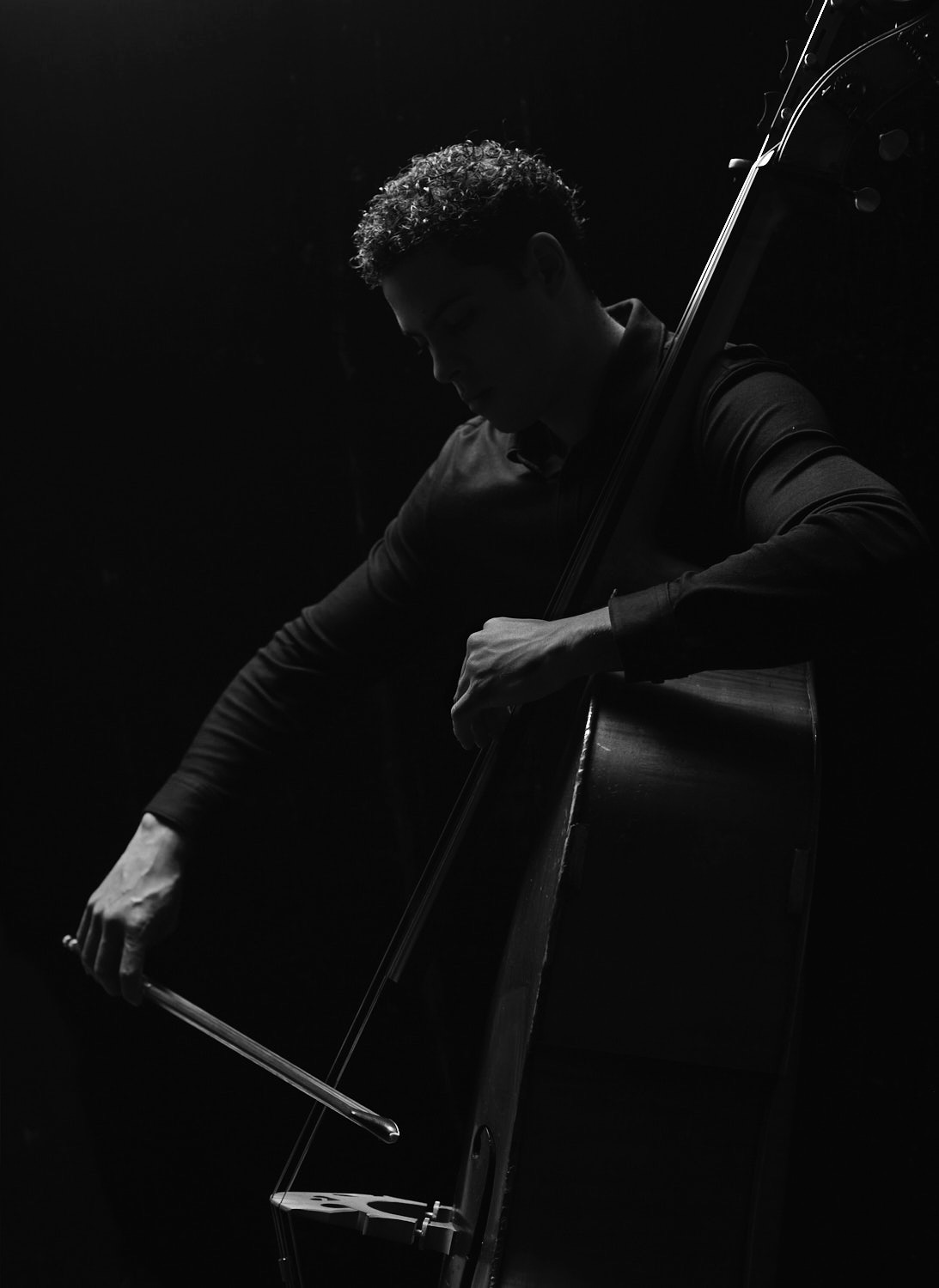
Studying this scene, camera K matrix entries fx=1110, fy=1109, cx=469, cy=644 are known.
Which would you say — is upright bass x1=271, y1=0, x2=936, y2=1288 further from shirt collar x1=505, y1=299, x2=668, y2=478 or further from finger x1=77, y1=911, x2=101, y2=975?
finger x1=77, y1=911, x2=101, y2=975

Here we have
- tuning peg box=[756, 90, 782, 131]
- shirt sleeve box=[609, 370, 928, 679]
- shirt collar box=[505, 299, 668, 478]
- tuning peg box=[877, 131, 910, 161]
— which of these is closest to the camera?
shirt sleeve box=[609, 370, 928, 679]

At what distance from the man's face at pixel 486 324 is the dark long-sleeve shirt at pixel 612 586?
9 centimetres

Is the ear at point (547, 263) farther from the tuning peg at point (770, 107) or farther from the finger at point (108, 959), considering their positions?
the finger at point (108, 959)

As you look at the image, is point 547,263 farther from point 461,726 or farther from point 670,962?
point 670,962

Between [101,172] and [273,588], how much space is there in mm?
704

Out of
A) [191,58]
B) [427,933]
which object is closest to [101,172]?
[191,58]

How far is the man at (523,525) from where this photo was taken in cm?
102

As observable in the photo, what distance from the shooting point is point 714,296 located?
116cm

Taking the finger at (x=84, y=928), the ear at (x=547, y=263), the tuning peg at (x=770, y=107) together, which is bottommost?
the finger at (x=84, y=928)

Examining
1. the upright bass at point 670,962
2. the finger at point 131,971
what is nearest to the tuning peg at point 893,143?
the upright bass at point 670,962

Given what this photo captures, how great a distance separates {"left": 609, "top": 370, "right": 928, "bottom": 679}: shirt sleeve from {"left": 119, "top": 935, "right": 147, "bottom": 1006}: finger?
2.60 feet

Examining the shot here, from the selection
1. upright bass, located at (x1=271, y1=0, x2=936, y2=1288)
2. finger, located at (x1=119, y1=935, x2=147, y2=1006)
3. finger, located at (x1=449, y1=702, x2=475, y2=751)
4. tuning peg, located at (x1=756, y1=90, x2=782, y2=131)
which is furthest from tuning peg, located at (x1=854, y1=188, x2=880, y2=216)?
finger, located at (x1=119, y1=935, x2=147, y2=1006)

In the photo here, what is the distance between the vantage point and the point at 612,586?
1211 millimetres

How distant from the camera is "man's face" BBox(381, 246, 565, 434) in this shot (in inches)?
52.6
